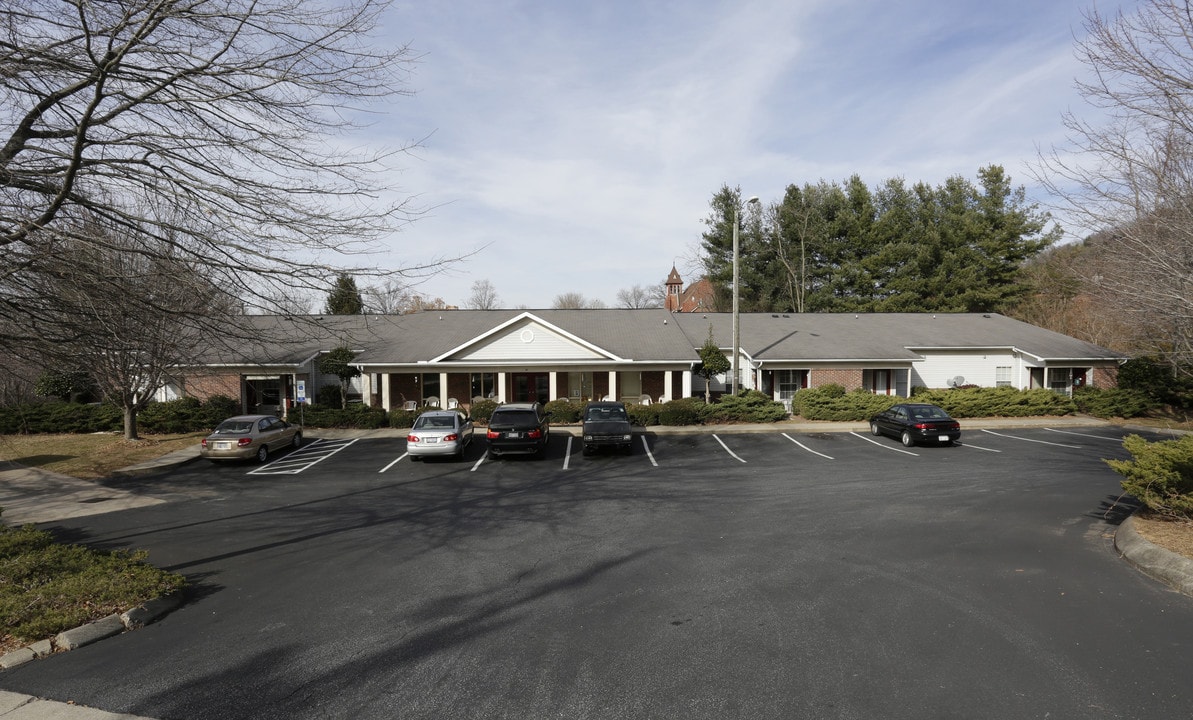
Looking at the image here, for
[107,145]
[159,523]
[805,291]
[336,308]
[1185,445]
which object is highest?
[805,291]

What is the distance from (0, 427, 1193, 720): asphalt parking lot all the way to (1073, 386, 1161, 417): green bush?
18017 mm

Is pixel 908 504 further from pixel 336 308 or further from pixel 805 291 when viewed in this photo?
pixel 805 291

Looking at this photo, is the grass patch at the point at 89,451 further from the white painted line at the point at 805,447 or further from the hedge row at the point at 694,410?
the white painted line at the point at 805,447

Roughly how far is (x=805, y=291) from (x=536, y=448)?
1496 inches

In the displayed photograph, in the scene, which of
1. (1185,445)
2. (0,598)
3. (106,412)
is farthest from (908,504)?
(106,412)

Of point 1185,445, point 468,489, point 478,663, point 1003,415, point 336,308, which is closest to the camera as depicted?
point 478,663

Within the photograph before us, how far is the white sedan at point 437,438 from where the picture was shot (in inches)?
709

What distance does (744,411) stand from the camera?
2600 centimetres

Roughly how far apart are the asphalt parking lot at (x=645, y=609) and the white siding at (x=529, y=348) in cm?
1372

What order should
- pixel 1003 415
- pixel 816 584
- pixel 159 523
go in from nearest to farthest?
pixel 816 584 → pixel 159 523 → pixel 1003 415

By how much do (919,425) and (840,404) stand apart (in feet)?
19.9

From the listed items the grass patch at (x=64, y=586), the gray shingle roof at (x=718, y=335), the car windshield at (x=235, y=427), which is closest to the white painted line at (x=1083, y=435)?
the gray shingle roof at (x=718, y=335)

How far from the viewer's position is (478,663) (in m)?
5.66

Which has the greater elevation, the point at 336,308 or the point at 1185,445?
the point at 336,308
